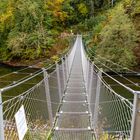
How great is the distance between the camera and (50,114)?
178 inches

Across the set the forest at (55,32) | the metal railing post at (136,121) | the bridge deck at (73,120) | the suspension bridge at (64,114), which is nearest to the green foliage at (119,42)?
the forest at (55,32)

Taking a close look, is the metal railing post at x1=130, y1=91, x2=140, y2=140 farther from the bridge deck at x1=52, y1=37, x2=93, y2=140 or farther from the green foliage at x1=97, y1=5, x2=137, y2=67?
the green foliage at x1=97, y1=5, x2=137, y2=67

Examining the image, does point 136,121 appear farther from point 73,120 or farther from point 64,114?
point 64,114

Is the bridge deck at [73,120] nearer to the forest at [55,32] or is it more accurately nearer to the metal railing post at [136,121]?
the metal railing post at [136,121]

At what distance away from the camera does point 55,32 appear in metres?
26.0

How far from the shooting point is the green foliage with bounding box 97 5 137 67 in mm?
19031

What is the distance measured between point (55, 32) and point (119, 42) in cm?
767

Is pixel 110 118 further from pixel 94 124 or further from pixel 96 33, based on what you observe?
pixel 96 33

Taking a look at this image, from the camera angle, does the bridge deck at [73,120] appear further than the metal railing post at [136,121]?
Yes

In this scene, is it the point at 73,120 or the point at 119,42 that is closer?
the point at 73,120

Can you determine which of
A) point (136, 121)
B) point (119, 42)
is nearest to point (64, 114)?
point (136, 121)

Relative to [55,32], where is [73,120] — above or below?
above

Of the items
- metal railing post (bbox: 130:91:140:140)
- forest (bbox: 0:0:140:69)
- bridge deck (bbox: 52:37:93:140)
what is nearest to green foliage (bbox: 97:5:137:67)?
forest (bbox: 0:0:140:69)

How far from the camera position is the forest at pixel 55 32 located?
63.3ft
